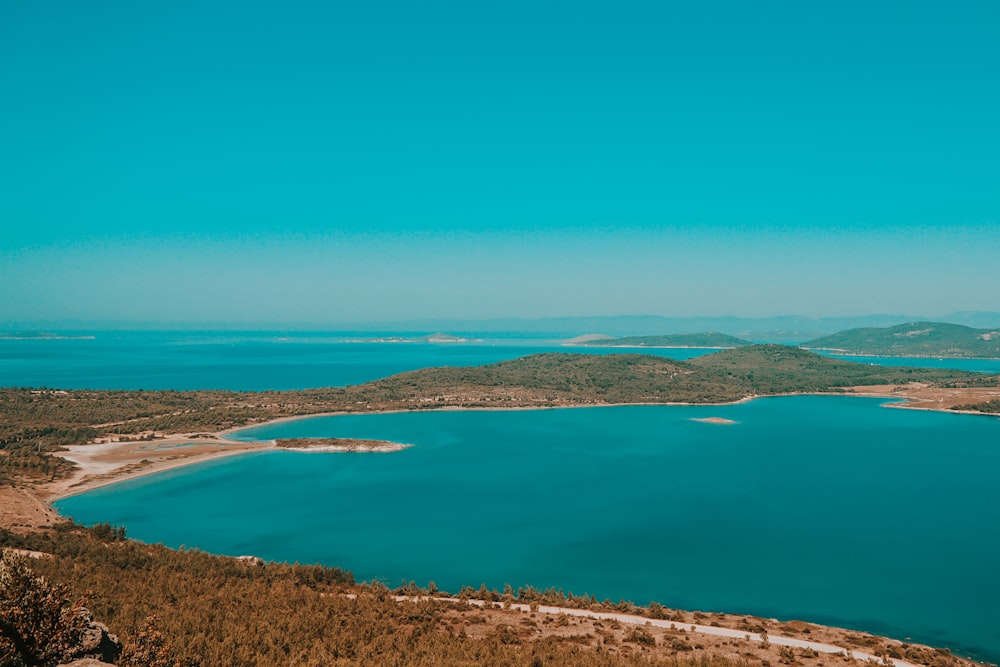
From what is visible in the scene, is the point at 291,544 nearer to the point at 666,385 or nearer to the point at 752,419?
the point at 752,419

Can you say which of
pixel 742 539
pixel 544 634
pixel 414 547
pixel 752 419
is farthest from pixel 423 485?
pixel 752 419

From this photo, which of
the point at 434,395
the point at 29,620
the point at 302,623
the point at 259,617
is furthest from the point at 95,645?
the point at 434,395

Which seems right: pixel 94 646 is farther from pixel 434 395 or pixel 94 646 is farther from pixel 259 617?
pixel 434 395

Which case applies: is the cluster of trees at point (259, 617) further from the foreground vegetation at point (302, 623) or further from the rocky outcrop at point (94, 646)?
the rocky outcrop at point (94, 646)

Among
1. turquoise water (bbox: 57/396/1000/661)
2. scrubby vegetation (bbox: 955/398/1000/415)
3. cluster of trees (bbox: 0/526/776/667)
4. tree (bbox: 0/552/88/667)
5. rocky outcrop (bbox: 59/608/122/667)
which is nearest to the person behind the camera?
tree (bbox: 0/552/88/667)

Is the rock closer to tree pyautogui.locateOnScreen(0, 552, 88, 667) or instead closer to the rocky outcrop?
the rocky outcrop

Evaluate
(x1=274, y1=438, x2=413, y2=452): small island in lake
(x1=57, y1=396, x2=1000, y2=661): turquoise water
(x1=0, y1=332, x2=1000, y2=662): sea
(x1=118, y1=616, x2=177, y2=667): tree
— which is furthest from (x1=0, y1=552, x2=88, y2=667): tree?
(x1=274, y1=438, x2=413, y2=452): small island in lake

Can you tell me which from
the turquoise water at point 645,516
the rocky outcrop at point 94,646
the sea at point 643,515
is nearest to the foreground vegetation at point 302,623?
the rocky outcrop at point 94,646
